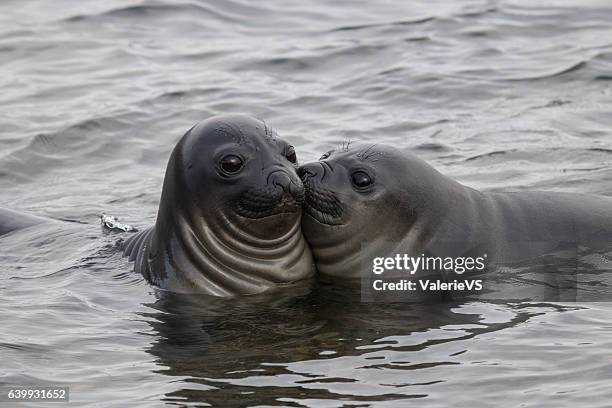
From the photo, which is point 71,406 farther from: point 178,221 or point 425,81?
point 425,81

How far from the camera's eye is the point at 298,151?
13.2m

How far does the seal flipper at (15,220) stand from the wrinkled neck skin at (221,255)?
7.55ft

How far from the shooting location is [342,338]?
26.6ft

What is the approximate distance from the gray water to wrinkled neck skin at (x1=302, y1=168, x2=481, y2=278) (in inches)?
10.8

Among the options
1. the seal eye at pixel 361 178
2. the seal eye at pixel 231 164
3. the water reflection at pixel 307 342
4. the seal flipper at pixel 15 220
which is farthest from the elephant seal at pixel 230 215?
the seal flipper at pixel 15 220

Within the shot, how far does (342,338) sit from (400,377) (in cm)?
90

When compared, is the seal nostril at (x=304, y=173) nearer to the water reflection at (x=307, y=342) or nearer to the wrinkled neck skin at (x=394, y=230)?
the wrinkled neck skin at (x=394, y=230)

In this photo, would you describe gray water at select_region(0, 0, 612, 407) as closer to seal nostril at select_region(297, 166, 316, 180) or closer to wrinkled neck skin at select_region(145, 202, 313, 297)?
wrinkled neck skin at select_region(145, 202, 313, 297)

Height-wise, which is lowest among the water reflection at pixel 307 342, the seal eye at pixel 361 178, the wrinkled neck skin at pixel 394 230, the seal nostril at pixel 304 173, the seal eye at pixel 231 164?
the water reflection at pixel 307 342

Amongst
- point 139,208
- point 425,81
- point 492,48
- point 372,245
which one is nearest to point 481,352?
point 372,245

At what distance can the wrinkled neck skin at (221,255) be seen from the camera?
8844 mm

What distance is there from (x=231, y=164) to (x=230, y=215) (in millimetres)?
344

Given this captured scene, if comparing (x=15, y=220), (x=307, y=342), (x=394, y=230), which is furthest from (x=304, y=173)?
(x=15, y=220)

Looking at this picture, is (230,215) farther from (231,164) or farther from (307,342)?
(307,342)
